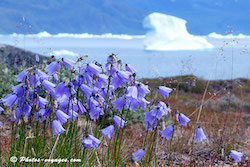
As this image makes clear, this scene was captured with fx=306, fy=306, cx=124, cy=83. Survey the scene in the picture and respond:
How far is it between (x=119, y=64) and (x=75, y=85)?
1.43ft

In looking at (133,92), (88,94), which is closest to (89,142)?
(88,94)

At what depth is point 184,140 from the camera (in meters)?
5.49

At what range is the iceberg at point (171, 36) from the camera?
6738 centimetres

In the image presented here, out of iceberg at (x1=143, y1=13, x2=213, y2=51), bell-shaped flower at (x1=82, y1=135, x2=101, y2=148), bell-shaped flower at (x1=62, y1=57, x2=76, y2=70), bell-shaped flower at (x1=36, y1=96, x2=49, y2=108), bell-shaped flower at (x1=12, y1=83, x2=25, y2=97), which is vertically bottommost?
bell-shaped flower at (x1=82, y1=135, x2=101, y2=148)

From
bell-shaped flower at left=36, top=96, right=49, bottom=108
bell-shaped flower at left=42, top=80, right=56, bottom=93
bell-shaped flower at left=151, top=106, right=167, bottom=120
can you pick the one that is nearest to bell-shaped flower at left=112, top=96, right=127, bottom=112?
bell-shaped flower at left=151, top=106, right=167, bottom=120

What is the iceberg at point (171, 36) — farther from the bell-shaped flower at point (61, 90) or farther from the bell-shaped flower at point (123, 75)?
the bell-shaped flower at point (61, 90)

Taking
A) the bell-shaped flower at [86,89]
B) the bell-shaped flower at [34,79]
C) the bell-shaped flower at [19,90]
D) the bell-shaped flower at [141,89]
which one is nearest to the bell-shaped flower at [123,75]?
the bell-shaped flower at [141,89]

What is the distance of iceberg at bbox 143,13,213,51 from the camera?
67375 mm

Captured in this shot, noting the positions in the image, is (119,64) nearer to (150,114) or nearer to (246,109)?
(150,114)

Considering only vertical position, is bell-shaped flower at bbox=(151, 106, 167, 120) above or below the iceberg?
below

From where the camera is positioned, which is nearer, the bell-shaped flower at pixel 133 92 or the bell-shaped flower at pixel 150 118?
the bell-shaped flower at pixel 133 92

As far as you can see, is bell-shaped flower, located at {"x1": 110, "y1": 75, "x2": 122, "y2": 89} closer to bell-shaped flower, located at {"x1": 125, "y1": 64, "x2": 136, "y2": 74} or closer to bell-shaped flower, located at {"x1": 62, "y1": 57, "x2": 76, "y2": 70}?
bell-shaped flower, located at {"x1": 125, "y1": 64, "x2": 136, "y2": 74}

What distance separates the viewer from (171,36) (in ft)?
235

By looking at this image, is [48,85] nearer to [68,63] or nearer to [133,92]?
[68,63]
